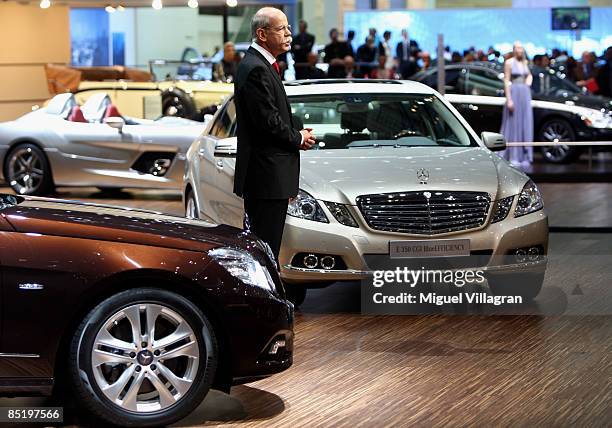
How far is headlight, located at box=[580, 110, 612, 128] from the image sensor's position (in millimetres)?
21016

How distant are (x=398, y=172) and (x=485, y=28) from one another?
59.2ft

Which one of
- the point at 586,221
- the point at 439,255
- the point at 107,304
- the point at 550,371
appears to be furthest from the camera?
the point at 586,221

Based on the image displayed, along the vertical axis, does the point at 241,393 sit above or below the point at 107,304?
below

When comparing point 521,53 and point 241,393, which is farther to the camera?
point 521,53

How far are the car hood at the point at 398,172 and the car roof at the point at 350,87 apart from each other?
0.76 m

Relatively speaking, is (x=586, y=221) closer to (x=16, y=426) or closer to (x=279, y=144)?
(x=279, y=144)

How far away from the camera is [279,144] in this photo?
25.2 feet

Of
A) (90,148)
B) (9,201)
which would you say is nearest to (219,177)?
(9,201)

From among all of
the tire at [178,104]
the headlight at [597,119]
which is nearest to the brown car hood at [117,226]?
the tire at [178,104]

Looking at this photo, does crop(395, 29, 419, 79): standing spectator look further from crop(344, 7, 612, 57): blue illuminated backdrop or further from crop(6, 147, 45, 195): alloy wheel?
crop(6, 147, 45, 195): alloy wheel

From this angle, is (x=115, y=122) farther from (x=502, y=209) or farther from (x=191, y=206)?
(x=502, y=209)

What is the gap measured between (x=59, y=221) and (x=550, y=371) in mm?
2850

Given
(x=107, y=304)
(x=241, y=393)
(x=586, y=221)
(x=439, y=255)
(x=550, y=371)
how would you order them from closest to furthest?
(x=107, y=304) < (x=241, y=393) < (x=550, y=371) < (x=439, y=255) < (x=586, y=221)

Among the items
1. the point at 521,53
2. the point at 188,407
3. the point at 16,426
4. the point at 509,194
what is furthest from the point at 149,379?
the point at 521,53
